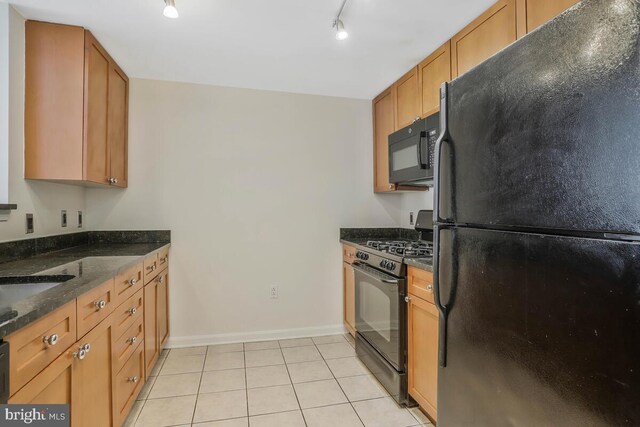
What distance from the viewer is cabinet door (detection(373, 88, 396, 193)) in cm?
285

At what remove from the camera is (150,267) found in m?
2.21

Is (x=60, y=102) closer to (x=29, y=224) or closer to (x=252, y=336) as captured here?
(x=29, y=224)

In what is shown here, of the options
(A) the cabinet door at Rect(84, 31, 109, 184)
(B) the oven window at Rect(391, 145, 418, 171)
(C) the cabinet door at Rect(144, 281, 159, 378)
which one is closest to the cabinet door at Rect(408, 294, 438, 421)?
(B) the oven window at Rect(391, 145, 418, 171)

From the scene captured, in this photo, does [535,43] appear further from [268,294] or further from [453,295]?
[268,294]

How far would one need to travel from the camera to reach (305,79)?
2.75 m

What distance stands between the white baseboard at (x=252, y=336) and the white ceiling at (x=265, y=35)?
87.7 inches

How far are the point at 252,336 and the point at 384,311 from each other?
141cm

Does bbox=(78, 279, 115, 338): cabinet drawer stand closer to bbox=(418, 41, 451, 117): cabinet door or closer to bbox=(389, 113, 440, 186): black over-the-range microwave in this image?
bbox=(389, 113, 440, 186): black over-the-range microwave

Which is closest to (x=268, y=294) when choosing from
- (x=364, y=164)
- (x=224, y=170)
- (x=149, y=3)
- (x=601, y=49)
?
(x=224, y=170)

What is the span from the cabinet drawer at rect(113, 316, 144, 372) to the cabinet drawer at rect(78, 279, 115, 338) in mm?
222

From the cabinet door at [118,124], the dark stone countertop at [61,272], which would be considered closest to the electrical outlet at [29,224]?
the dark stone countertop at [61,272]

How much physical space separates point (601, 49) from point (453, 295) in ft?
2.74

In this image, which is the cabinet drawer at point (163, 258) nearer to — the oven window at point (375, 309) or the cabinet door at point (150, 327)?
the cabinet door at point (150, 327)

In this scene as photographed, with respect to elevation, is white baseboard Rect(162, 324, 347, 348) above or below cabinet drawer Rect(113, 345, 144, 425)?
below
